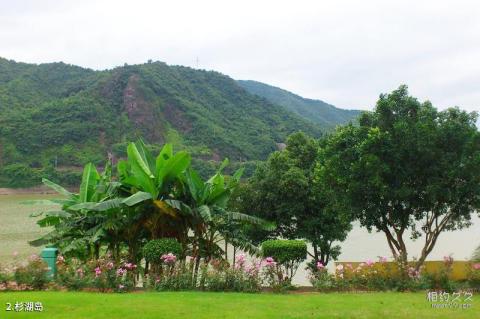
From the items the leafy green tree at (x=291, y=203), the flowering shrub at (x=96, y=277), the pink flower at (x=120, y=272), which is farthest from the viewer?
the leafy green tree at (x=291, y=203)

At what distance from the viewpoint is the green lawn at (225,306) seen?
7340mm

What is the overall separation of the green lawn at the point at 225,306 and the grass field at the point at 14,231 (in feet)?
43.8

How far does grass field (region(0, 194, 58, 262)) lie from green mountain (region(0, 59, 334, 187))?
32.4ft

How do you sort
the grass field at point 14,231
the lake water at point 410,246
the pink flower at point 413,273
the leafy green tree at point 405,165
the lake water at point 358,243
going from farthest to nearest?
the lake water at point 410,246
the lake water at point 358,243
the grass field at point 14,231
the leafy green tree at point 405,165
the pink flower at point 413,273

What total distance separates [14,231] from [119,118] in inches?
2231

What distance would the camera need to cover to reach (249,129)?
341 feet

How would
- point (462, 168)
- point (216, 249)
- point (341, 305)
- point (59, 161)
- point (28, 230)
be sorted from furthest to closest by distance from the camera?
point (59, 161)
point (28, 230)
point (216, 249)
point (462, 168)
point (341, 305)

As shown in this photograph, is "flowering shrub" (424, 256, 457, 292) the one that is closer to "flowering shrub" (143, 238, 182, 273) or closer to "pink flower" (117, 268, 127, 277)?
"flowering shrub" (143, 238, 182, 273)

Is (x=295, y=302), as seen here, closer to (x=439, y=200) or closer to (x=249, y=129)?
(x=439, y=200)

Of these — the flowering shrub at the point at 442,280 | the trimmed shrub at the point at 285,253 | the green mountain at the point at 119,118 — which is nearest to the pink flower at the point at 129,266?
the trimmed shrub at the point at 285,253

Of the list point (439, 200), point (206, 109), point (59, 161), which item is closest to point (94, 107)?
point (59, 161)

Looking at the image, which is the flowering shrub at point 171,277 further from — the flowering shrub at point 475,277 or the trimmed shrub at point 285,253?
the flowering shrub at point 475,277

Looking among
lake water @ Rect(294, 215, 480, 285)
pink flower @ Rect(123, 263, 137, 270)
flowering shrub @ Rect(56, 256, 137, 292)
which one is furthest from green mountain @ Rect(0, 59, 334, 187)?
flowering shrub @ Rect(56, 256, 137, 292)

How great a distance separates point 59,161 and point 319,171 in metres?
65.9
